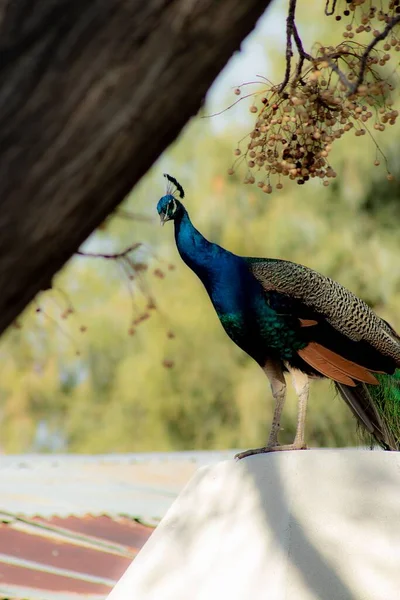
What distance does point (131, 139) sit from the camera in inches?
47.4

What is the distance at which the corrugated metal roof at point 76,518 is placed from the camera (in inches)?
174

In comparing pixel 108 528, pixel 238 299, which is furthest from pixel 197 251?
pixel 108 528

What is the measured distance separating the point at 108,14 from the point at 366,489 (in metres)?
2.24

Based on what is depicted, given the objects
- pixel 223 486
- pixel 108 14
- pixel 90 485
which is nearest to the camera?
pixel 108 14

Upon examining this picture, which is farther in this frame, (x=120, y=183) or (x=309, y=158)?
(x=309, y=158)

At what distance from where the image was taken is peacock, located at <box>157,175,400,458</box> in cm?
345

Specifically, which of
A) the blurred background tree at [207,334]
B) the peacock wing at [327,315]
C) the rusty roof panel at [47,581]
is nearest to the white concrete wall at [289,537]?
the peacock wing at [327,315]

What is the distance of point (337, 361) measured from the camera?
Result: 3443 mm

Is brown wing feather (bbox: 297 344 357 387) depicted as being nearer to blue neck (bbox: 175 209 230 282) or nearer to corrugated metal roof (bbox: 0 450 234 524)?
blue neck (bbox: 175 209 230 282)

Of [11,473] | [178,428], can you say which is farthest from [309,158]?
[178,428]

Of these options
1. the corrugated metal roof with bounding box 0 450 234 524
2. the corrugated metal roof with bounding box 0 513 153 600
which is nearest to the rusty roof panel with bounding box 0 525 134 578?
the corrugated metal roof with bounding box 0 513 153 600

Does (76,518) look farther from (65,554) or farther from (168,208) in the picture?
(168,208)

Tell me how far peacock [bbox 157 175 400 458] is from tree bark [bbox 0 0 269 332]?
223cm

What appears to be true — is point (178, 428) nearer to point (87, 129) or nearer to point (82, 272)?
point (82, 272)
